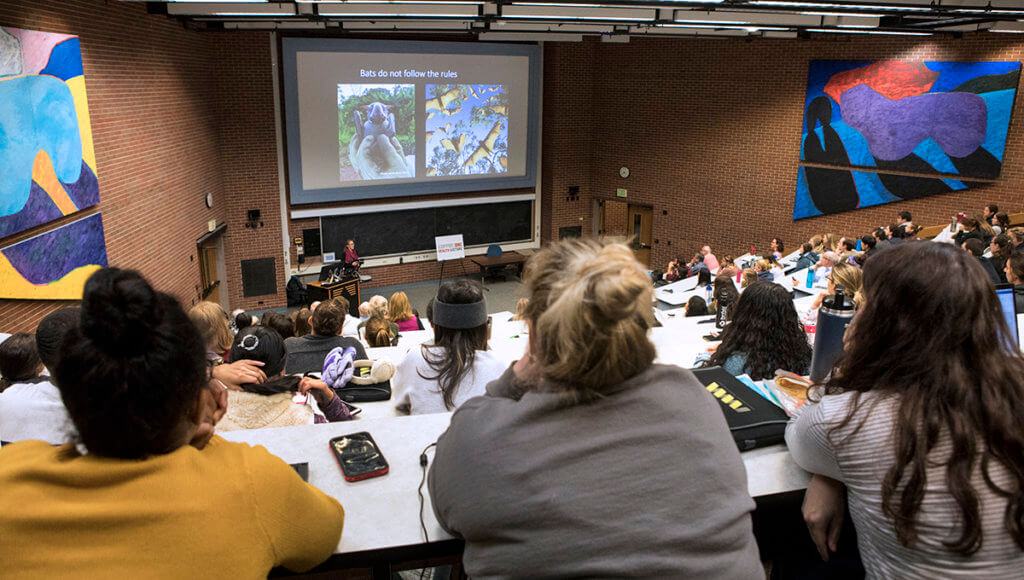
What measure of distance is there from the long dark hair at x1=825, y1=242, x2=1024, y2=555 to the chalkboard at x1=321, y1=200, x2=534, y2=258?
1310 cm

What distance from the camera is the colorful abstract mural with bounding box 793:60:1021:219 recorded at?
10461 millimetres

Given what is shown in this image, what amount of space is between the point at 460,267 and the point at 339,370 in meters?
12.0

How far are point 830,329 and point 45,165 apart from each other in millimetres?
6294

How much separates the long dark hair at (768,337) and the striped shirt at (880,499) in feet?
6.48

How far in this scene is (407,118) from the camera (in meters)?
13.9

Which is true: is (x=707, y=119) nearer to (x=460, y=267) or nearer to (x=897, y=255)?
(x=460, y=267)

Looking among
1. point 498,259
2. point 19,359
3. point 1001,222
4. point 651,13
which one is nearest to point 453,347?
point 19,359

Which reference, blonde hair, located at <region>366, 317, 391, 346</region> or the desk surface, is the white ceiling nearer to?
blonde hair, located at <region>366, 317, 391, 346</region>

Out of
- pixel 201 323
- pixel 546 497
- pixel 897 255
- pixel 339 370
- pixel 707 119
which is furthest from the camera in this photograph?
pixel 707 119

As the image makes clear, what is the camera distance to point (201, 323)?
4.17ft

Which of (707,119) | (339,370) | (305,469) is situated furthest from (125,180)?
(707,119)

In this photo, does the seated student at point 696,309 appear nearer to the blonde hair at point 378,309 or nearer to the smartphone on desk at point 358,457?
the blonde hair at point 378,309

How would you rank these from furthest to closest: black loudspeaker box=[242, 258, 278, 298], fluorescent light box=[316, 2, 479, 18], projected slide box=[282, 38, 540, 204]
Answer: black loudspeaker box=[242, 258, 278, 298], projected slide box=[282, 38, 540, 204], fluorescent light box=[316, 2, 479, 18]

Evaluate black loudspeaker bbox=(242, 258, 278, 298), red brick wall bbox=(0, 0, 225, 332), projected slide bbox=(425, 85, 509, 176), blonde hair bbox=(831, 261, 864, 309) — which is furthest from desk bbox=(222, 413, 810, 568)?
projected slide bbox=(425, 85, 509, 176)
